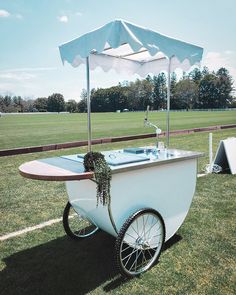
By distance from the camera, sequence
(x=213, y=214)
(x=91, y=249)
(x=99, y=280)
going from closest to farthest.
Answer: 1. (x=99, y=280)
2. (x=91, y=249)
3. (x=213, y=214)

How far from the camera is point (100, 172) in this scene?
2629 mm

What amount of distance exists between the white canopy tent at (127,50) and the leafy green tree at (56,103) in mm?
97194

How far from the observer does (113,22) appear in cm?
303

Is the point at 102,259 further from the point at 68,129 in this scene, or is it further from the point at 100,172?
the point at 68,129

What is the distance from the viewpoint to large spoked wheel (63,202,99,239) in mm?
3842

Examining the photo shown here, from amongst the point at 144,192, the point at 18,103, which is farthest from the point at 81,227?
the point at 18,103

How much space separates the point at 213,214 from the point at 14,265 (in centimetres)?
301

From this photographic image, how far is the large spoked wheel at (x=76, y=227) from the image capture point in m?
3.84

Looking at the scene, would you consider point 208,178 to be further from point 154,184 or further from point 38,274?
point 38,274

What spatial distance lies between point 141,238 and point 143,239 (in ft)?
0.12

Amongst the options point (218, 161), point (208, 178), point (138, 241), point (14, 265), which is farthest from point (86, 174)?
point (218, 161)

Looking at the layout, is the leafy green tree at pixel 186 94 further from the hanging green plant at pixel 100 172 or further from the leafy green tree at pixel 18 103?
the hanging green plant at pixel 100 172

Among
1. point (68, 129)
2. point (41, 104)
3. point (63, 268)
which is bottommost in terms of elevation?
point (63, 268)

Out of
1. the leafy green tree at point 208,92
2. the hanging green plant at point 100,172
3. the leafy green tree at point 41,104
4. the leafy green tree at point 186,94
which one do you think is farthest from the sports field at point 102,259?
the leafy green tree at point 41,104
